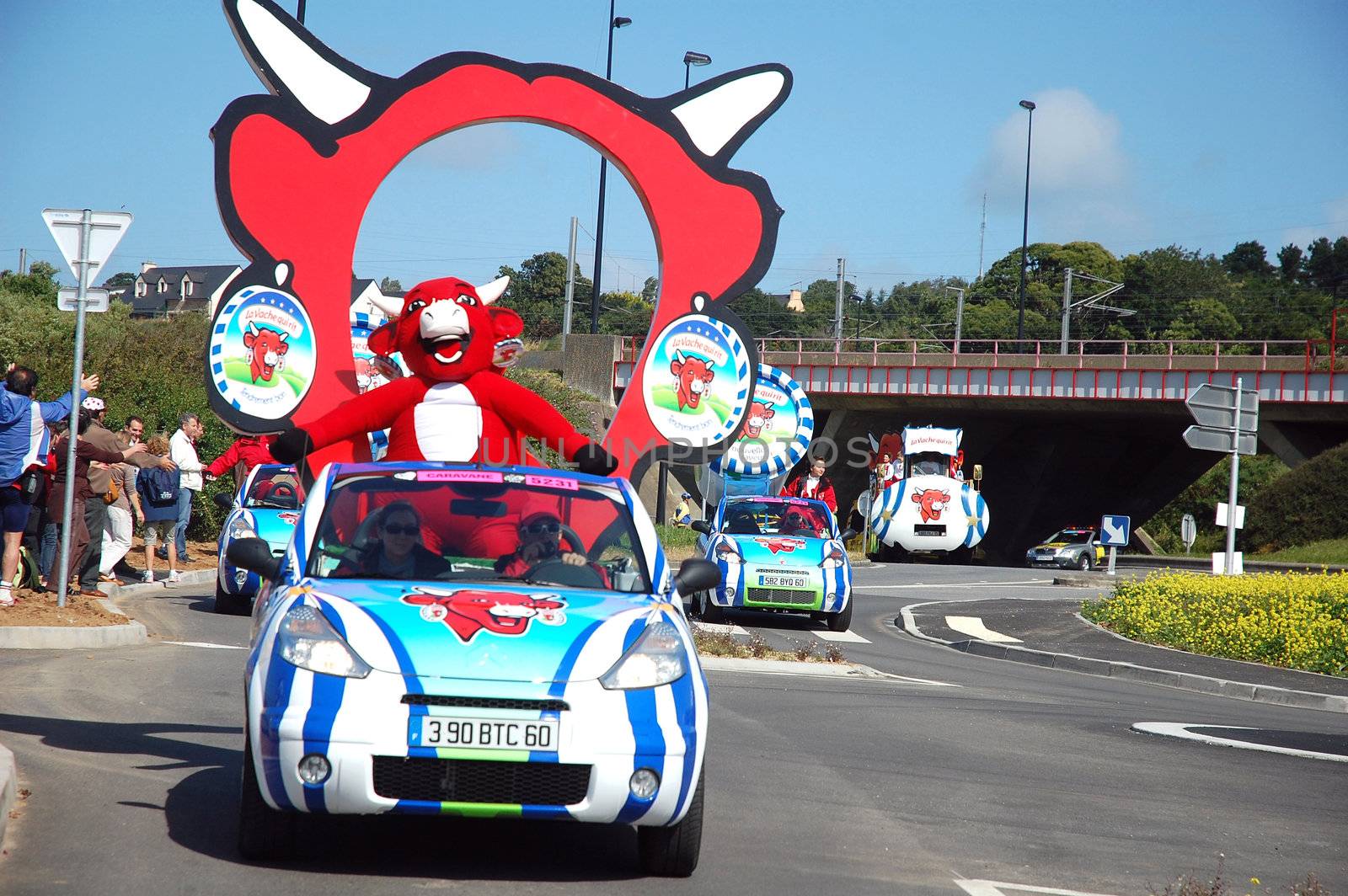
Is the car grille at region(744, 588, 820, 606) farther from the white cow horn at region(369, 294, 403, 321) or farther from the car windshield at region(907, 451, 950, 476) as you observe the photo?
the car windshield at region(907, 451, 950, 476)

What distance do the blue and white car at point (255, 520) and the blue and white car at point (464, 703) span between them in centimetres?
963

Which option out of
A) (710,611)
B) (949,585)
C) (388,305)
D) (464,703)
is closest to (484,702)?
(464,703)

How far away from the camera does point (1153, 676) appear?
51.2 ft

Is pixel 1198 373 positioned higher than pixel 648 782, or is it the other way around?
pixel 1198 373

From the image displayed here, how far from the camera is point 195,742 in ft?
25.5

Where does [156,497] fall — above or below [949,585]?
above

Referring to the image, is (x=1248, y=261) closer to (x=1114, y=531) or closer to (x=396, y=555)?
(x=1114, y=531)

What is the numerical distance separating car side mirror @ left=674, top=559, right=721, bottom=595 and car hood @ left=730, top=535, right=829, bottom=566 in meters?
11.3

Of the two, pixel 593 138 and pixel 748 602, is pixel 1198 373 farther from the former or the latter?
pixel 593 138

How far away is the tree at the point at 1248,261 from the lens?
404 feet

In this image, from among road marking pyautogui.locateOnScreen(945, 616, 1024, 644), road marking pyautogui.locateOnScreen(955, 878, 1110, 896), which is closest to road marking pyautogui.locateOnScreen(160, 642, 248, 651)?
road marking pyautogui.locateOnScreen(955, 878, 1110, 896)

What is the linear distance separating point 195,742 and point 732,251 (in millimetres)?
8330

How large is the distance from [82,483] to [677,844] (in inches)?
404

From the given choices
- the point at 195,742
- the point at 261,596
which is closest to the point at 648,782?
the point at 261,596
